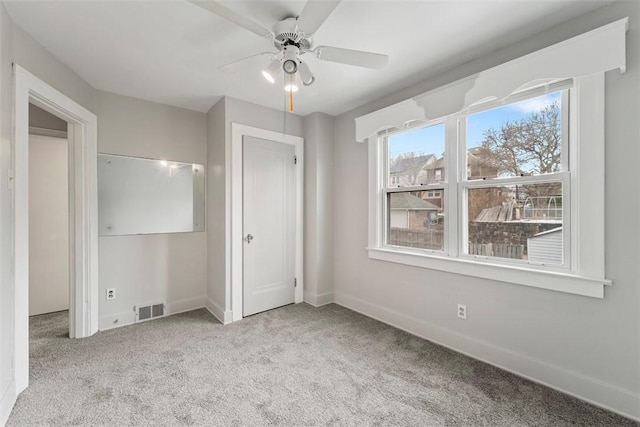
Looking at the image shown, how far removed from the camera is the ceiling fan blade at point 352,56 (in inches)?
66.9

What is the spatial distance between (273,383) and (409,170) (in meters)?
2.27

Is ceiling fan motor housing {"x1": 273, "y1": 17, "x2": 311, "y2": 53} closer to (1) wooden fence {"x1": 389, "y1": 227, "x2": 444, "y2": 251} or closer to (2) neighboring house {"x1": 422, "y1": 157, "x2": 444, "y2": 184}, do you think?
(2) neighboring house {"x1": 422, "y1": 157, "x2": 444, "y2": 184}

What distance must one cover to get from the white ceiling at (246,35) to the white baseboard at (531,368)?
7.51ft

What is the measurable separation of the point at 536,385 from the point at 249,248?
2726 millimetres

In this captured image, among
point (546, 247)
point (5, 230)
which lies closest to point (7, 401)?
point (5, 230)

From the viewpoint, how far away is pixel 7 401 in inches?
65.1

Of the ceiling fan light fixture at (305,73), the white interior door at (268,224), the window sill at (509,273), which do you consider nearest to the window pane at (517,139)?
the window sill at (509,273)

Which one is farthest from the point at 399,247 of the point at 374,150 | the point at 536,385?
the point at 536,385

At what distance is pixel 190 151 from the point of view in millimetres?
3354

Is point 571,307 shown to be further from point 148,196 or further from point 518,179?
point 148,196

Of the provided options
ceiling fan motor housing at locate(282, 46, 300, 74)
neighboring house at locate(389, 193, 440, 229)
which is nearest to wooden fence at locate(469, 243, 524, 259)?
neighboring house at locate(389, 193, 440, 229)

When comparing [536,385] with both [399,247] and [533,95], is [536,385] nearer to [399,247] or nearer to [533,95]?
[399,247]

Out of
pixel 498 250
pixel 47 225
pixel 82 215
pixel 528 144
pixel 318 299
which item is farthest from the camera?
pixel 318 299

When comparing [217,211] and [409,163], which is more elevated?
[409,163]
